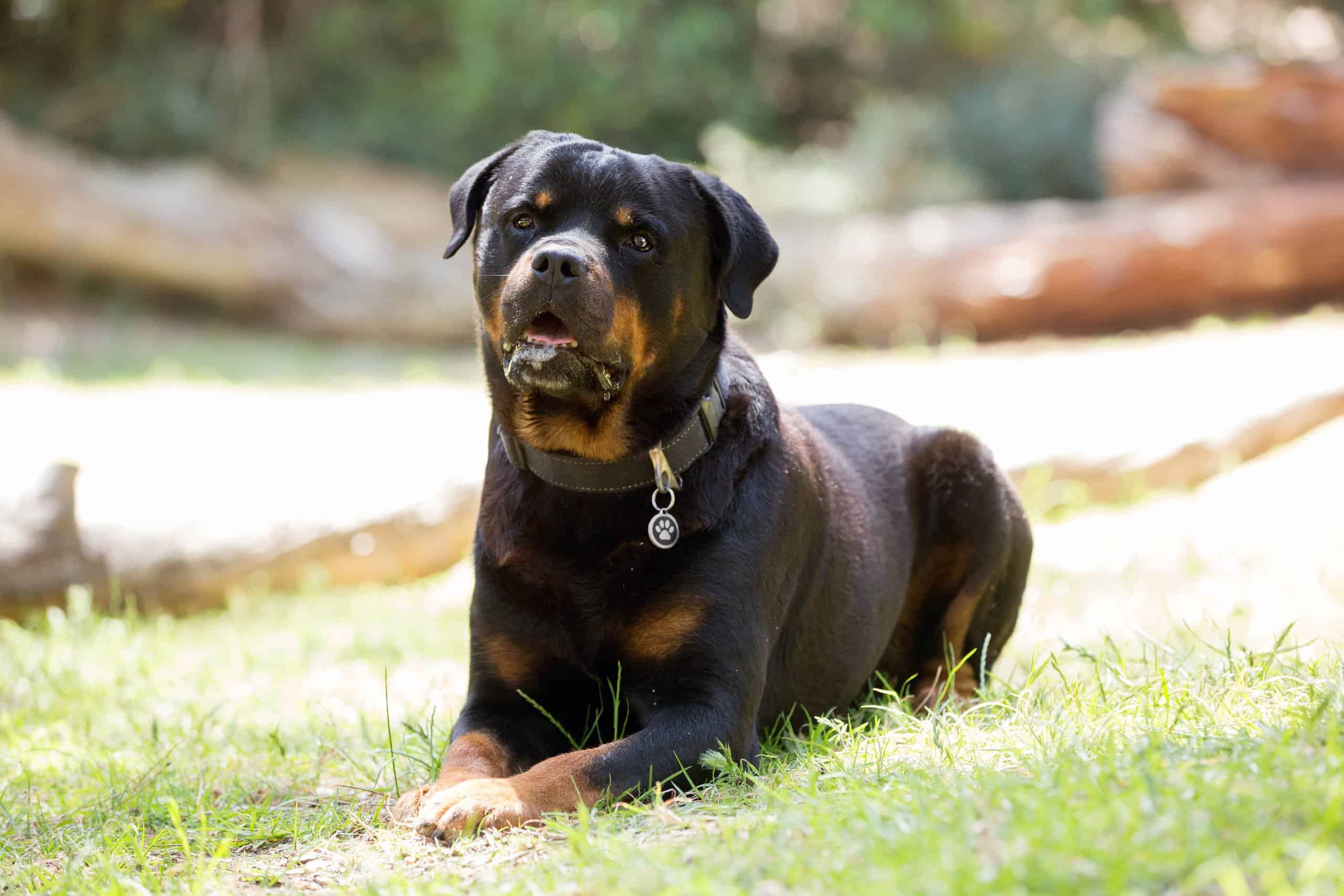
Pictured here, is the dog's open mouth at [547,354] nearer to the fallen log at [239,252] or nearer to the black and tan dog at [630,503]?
the black and tan dog at [630,503]

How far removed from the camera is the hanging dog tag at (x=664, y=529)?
3.39 metres

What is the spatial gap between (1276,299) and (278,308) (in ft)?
31.4

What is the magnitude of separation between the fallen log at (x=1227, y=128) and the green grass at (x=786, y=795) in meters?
8.82

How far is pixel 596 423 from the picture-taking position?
353 centimetres

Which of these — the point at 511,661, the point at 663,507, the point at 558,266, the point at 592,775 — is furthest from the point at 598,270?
the point at 592,775

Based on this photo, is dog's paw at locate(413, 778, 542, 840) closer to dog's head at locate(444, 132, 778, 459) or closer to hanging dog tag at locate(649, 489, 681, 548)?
hanging dog tag at locate(649, 489, 681, 548)

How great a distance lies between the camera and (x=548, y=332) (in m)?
3.37

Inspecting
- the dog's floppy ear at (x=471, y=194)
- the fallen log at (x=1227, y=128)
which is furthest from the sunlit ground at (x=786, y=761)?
the fallen log at (x=1227, y=128)

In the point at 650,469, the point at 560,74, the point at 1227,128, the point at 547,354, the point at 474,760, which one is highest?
the point at 560,74

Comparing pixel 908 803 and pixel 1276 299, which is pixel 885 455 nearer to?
pixel 908 803

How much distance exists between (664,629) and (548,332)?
818 mm

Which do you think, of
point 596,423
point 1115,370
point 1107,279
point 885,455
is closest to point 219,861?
point 596,423

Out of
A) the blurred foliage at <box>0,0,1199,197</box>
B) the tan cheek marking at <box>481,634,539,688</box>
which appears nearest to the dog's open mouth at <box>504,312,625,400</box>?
the tan cheek marking at <box>481,634,539,688</box>

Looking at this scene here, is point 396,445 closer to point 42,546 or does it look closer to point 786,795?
point 42,546
